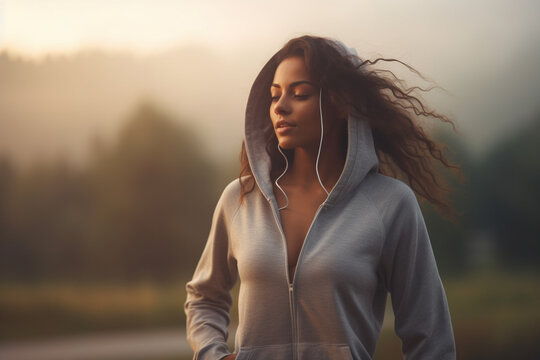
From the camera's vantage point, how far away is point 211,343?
125 cm

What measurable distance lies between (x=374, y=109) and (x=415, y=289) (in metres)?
0.37

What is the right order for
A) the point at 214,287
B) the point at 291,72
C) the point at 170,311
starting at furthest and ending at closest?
the point at 170,311
the point at 214,287
the point at 291,72

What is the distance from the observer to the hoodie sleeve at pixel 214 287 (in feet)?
4.28

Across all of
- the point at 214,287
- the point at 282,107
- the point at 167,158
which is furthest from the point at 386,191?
the point at 167,158

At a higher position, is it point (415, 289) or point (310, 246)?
point (310, 246)

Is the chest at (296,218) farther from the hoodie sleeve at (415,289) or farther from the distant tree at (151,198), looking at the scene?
the distant tree at (151,198)

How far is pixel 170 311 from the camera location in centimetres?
267

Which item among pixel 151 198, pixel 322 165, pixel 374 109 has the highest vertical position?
pixel 374 109

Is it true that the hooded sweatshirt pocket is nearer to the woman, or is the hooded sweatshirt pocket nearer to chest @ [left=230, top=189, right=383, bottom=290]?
the woman

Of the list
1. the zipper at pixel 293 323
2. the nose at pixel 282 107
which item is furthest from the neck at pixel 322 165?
the zipper at pixel 293 323

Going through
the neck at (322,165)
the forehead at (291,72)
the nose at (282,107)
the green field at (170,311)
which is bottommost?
the green field at (170,311)

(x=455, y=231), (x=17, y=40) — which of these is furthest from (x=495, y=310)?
(x=17, y=40)

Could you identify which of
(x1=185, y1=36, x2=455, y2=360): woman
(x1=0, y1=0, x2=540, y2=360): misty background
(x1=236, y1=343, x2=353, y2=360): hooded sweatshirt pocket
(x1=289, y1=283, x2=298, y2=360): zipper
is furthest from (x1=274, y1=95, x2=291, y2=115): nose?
(x1=0, y1=0, x2=540, y2=360): misty background

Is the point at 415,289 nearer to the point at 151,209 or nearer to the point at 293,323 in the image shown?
the point at 293,323
